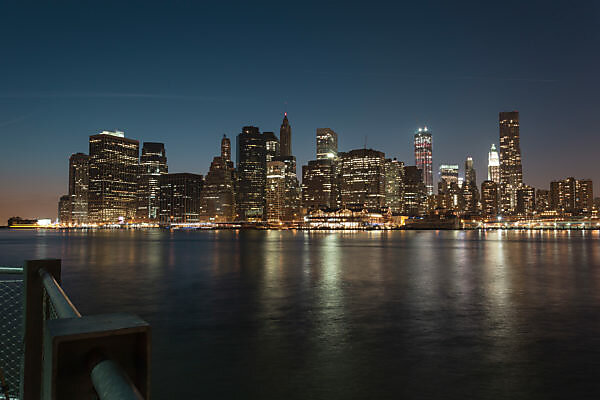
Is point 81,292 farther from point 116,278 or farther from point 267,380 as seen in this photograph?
point 267,380

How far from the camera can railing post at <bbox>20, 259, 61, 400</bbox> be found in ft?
16.6

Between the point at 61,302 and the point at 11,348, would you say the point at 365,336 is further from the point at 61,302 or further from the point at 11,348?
the point at 61,302

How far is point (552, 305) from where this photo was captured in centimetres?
2998

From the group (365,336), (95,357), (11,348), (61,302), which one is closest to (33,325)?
(61,302)

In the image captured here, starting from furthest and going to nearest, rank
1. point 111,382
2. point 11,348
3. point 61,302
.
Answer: point 11,348, point 61,302, point 111,382

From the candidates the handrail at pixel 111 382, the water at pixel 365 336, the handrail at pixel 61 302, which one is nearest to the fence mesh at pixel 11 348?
the water at pixel 365 336

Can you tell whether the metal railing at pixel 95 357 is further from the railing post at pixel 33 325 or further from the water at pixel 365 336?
the water at pixel 365 336

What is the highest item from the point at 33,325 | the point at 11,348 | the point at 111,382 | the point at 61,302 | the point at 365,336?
the point at 61,302

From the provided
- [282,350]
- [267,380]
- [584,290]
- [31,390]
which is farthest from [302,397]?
[584,290]

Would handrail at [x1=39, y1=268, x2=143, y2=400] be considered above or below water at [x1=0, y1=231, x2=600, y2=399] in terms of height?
above

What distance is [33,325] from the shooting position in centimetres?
526

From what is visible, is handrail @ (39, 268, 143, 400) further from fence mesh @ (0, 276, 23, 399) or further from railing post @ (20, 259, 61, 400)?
fence mesh @ (0, 276, 23, 399)

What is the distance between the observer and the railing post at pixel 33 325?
5055 millimetres

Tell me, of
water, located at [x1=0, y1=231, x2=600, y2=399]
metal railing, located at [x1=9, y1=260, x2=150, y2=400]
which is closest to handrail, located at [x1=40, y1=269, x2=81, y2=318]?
metal railing, located at [x1=9, y1=260, x2=150, y2=400]
